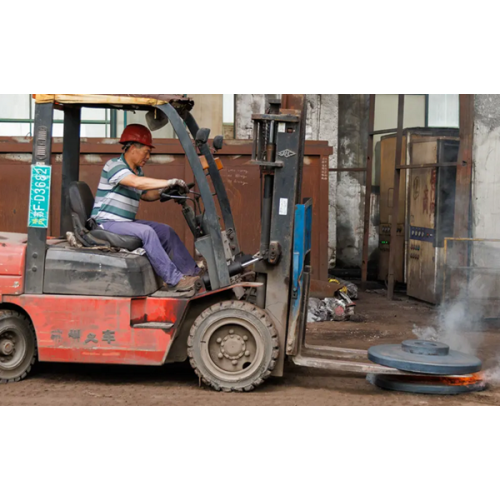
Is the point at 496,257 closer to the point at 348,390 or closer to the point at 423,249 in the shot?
the point at 423,249

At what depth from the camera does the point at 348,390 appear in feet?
20.2

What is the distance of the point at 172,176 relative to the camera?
10109 mm

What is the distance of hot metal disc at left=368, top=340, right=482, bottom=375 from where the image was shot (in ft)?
→ 19.2

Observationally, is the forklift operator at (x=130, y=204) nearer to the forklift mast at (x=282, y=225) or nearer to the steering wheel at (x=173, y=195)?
the steering wheel at (x=173, y=195)

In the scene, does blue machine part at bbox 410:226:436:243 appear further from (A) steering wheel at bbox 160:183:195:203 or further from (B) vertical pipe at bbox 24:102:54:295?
(B) vertical pipe at bbox 24:102:54:295

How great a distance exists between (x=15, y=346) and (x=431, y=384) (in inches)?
147

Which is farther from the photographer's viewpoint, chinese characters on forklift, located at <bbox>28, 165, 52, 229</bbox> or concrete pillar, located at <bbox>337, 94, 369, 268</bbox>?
concrete pillar, located at <bbox>337, 94, 369, 268</bbox>

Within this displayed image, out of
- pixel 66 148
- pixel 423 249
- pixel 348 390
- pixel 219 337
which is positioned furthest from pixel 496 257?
pixel 66 148

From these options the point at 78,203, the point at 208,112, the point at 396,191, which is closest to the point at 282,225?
the point at 78,203

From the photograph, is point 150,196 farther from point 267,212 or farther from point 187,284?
point 267,212

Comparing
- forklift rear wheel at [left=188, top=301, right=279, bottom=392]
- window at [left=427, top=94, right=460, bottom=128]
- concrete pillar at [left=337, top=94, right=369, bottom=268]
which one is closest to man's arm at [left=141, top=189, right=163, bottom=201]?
forklift rear wheel at [left=188, top=301, right=279, bottom=392]

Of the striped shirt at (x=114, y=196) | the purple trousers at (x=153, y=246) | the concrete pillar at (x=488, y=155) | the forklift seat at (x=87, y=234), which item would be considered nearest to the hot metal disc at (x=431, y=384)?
the purple trousers at (x=153, y=246)

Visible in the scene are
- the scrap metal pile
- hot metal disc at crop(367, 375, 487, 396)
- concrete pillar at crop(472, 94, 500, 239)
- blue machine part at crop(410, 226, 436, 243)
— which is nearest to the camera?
hot metal disc at crop(367, 375, 487, 396)

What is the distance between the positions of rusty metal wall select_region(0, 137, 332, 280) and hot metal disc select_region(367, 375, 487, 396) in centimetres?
429
